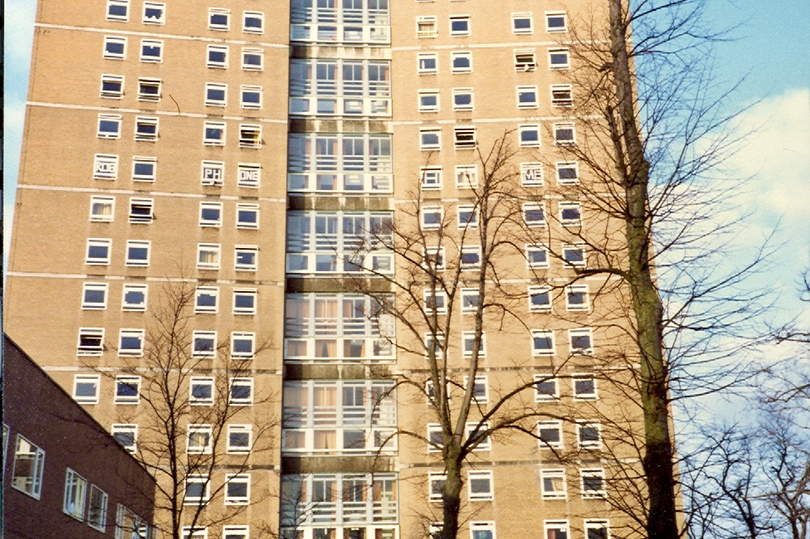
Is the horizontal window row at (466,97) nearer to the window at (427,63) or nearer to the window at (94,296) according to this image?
the window at (427,63)

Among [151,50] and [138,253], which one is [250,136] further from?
[138,253]

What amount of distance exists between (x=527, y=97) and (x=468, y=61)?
457 centimetres

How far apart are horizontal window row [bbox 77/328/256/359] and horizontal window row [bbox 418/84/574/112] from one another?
18188 millimetres

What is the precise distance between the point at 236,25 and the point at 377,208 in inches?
597

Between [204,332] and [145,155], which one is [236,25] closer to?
[145,155]

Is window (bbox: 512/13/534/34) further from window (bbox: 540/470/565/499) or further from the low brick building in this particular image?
the low brick building

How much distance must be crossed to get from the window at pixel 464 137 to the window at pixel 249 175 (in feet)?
40.1

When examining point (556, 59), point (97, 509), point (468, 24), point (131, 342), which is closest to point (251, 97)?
point (468, 24)

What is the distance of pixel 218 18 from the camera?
191 feet

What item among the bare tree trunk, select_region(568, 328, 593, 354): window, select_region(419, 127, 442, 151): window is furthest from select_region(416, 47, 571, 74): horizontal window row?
the bare tree trunk

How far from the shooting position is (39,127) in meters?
54.0

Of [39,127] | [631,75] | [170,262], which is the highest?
[39,127]

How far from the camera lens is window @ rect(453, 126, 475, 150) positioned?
57156 mm

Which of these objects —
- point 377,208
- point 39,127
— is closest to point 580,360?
point 377,208
